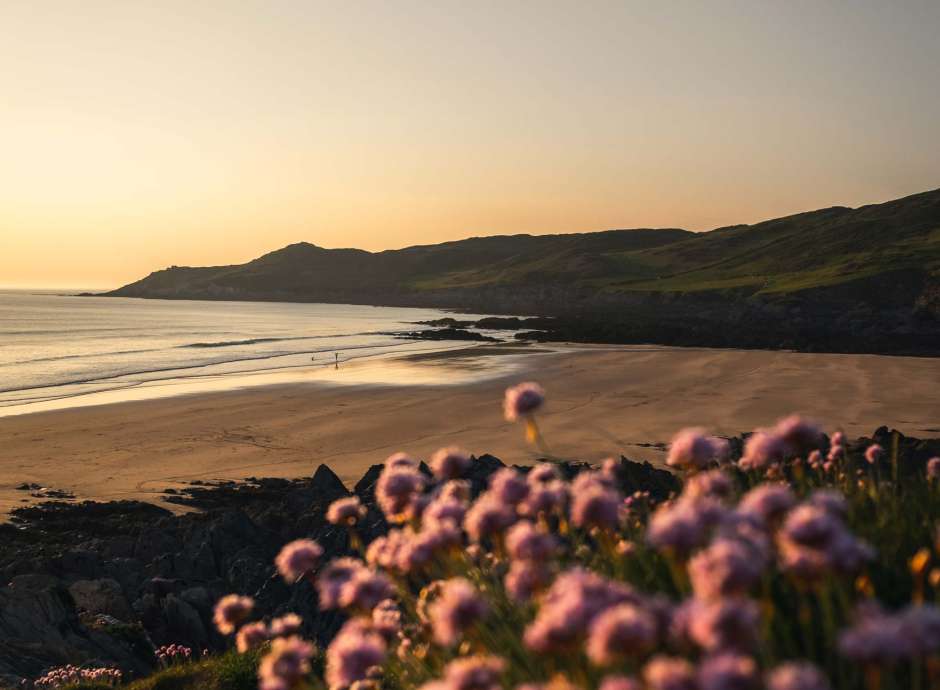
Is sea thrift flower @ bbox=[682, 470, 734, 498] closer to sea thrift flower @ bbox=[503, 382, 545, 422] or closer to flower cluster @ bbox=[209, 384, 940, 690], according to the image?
flower cluster @ bbox=[209, 384, 940, 690]

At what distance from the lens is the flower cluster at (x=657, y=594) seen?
2.20 metres

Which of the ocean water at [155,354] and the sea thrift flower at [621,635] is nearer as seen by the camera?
the sea thrift flower at [621,635]

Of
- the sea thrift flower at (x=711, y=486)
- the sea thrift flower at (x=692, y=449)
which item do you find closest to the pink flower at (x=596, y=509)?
the sea thrift flower at (x=692, y=449)

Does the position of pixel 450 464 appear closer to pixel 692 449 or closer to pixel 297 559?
pixel 297 559

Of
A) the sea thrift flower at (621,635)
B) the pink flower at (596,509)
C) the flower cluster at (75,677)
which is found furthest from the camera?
the flower cluster at (75,677)

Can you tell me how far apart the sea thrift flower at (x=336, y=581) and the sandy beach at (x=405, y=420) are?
18356 mm

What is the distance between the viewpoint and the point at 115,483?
22922 mm

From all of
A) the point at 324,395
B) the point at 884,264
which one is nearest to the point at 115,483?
the point at 324,395

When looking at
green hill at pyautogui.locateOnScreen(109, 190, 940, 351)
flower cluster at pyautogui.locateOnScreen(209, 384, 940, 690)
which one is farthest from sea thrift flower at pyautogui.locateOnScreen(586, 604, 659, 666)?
green hill at pyautogui.locateOnScreen(109, 190, 940, 351)

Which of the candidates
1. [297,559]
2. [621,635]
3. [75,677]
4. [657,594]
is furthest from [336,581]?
[75,677]

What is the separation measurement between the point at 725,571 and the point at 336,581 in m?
2.24

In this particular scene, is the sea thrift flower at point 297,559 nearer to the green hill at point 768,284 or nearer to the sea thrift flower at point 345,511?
the sea thrift flower at point 345,511

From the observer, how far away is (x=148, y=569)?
1384 cm

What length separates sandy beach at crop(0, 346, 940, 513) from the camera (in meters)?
24.4
